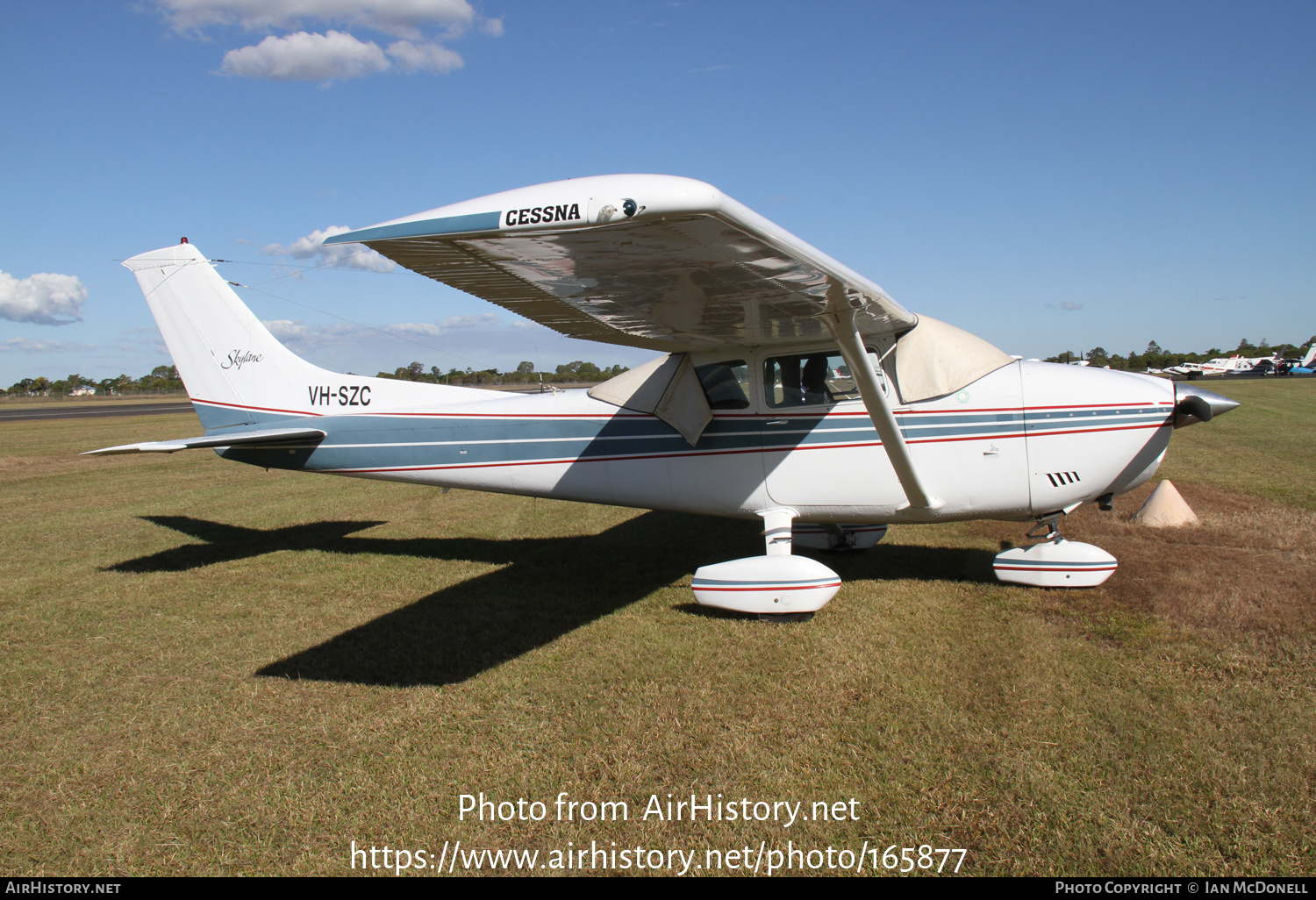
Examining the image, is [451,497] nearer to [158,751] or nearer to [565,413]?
[565,413]

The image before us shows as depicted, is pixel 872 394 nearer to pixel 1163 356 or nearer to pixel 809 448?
pixel 809 448

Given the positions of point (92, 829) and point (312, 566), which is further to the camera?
point (312, 566)

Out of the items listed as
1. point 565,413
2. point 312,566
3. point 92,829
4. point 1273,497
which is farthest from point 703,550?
point 1273,497

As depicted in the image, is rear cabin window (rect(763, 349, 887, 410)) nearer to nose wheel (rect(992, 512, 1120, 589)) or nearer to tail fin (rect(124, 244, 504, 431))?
nose wheel (rect(992, 512, 1120, 589))

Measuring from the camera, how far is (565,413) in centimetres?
656

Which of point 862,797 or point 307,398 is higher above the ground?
point 307,398

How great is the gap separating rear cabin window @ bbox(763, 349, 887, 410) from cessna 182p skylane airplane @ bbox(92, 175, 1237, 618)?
0.02 metres

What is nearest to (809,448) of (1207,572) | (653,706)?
(653,706)

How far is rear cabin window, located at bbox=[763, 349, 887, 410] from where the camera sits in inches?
223

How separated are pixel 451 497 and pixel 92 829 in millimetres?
8514

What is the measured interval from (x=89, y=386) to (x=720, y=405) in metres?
118

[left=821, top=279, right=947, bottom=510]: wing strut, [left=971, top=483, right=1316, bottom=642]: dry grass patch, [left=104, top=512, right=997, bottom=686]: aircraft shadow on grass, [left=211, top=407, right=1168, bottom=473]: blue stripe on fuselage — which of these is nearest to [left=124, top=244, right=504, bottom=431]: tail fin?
[left=211, top=407, right=1168, bottom=473]: blue stripe on fuselage

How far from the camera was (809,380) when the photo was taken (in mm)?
5738

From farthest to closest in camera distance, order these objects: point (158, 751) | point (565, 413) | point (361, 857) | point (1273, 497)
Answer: point (1273, 497), point (565, 413), point (158, 751), point (361, 857)
